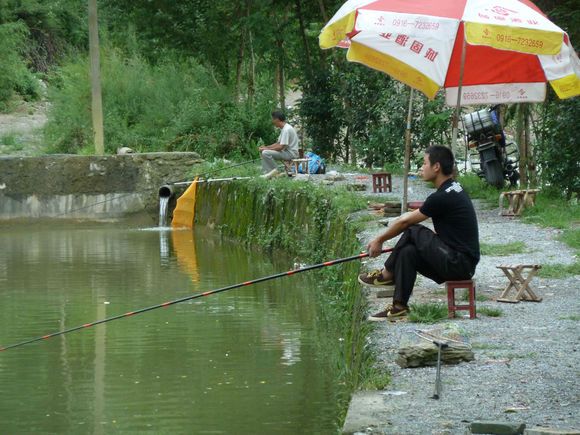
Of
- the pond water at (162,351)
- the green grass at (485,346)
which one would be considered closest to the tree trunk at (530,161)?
the pond water at (162,351)

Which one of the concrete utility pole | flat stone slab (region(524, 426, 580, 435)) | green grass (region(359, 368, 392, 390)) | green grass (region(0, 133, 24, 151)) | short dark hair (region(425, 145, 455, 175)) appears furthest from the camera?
green grass (region(0, 133, 24, 151))

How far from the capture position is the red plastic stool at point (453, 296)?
8.41 metres

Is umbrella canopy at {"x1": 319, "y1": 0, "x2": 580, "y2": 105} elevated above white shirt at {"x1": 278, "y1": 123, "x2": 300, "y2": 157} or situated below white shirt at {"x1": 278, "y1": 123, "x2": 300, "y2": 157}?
above

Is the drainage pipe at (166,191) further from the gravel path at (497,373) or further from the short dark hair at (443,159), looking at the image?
the short dark hair at (443,159)

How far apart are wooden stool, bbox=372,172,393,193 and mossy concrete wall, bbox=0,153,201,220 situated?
634 cm

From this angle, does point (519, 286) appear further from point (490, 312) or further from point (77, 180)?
point (77, 180)

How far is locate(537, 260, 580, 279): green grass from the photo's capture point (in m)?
10.3

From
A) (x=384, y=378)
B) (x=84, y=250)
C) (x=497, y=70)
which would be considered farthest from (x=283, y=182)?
(x=384, y=378)

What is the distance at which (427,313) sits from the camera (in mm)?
8461

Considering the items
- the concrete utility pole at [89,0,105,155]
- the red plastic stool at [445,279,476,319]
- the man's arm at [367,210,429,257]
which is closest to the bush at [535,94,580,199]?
the man's arm at [367,210,429,257]

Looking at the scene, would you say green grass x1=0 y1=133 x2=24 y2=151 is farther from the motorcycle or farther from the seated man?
the motorcycle

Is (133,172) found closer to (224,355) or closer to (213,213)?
(213,213)

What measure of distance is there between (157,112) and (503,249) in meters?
15.6

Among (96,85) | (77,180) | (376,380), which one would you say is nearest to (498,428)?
(376,380)
